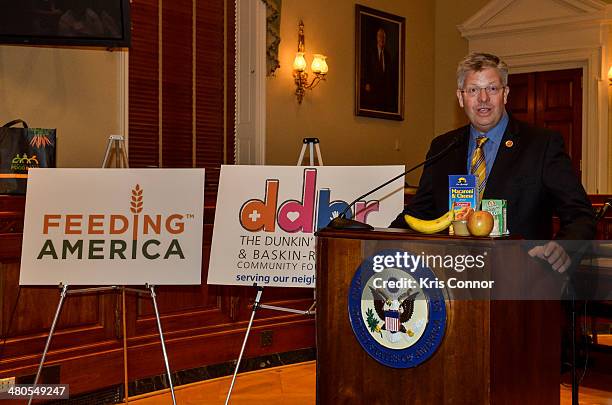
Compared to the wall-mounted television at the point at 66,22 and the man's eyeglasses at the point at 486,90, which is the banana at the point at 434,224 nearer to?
the man's eyeglasses at the point at 486,90

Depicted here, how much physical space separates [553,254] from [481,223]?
0.22 m

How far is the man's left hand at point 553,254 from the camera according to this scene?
186 centimetres

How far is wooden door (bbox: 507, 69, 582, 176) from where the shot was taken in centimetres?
783

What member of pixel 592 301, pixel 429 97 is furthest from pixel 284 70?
pixel 592 301

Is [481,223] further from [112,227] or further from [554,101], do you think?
[554,101]

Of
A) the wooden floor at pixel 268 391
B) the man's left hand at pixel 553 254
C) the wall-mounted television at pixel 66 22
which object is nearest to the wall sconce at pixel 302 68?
the wall-mounted television at pixel 66 22

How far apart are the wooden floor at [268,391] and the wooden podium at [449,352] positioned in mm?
1823

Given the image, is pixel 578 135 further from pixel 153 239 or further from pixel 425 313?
pixel 425 313

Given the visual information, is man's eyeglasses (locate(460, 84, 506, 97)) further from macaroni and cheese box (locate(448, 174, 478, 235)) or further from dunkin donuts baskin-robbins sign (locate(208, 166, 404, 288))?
dunkin donuts baskin-robbins sign (locate(208, 166, 404, 288))


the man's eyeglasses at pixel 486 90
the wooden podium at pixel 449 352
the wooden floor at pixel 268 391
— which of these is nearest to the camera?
the wooden podium at pixel 449 352

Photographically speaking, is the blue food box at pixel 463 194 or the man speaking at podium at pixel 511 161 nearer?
the blue food box at pixel 463 194

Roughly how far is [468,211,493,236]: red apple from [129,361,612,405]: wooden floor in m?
2.16

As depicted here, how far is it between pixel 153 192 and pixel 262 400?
1310 mm

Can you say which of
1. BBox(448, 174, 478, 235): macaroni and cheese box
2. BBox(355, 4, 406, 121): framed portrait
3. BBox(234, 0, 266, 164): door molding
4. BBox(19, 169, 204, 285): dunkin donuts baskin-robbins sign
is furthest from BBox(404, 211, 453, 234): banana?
BBox(355, 4, 406, 121): framed portrait
